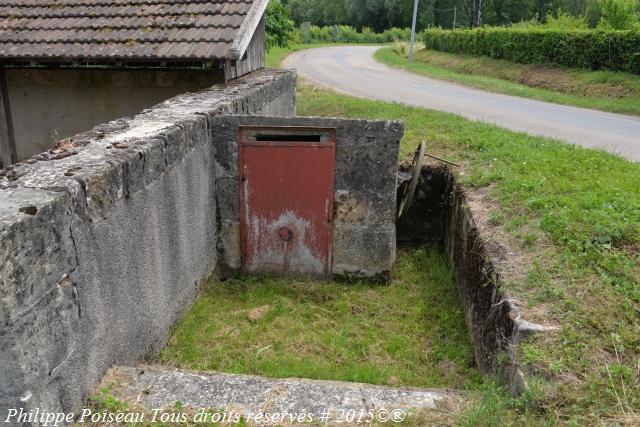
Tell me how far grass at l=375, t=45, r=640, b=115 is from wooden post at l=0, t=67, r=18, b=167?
15544 mm

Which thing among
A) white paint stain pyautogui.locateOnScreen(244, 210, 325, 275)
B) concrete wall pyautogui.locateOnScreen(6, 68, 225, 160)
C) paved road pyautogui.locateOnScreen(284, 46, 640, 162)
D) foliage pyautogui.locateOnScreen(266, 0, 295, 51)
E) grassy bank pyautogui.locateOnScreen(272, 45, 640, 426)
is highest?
foliage pyautogui.locateOnScreen(266, 0, 295, 51)

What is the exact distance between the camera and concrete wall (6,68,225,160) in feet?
27.9

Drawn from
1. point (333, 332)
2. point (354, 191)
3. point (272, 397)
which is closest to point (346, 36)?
point (354, 191)

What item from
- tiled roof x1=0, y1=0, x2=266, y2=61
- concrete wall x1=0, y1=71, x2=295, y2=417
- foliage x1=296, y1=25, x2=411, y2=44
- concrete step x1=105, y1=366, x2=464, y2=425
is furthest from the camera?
foliage x1=296, y1=25, x2=411, y2=44

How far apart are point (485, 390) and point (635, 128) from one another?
11974mm

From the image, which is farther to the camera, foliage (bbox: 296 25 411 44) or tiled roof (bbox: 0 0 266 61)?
foliage (bbox: 296 25 411 44)

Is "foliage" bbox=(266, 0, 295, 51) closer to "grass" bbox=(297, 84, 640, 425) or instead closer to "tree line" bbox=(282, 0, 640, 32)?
"grass" bbox=(297, 84, 640, 425)

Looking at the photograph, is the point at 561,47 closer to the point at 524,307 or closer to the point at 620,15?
the point at 620,15

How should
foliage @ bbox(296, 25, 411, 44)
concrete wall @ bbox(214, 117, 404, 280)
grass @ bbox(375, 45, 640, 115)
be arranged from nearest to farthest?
1. concrete wall @ bbox(214, 117, 404, 280)
2. grass @ bbox(375, 45, 640, 115)
3. foliage @ bbox(296, 25, 411, 44)

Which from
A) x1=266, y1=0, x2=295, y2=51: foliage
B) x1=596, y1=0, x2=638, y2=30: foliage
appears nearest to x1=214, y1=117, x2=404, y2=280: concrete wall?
x1=266, y1=0, x2=295, y2=51: foliage

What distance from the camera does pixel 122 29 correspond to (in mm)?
8406

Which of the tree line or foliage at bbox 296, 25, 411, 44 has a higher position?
the tree line

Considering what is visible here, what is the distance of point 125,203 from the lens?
387 cm

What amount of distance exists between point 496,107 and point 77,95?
37.6ft
